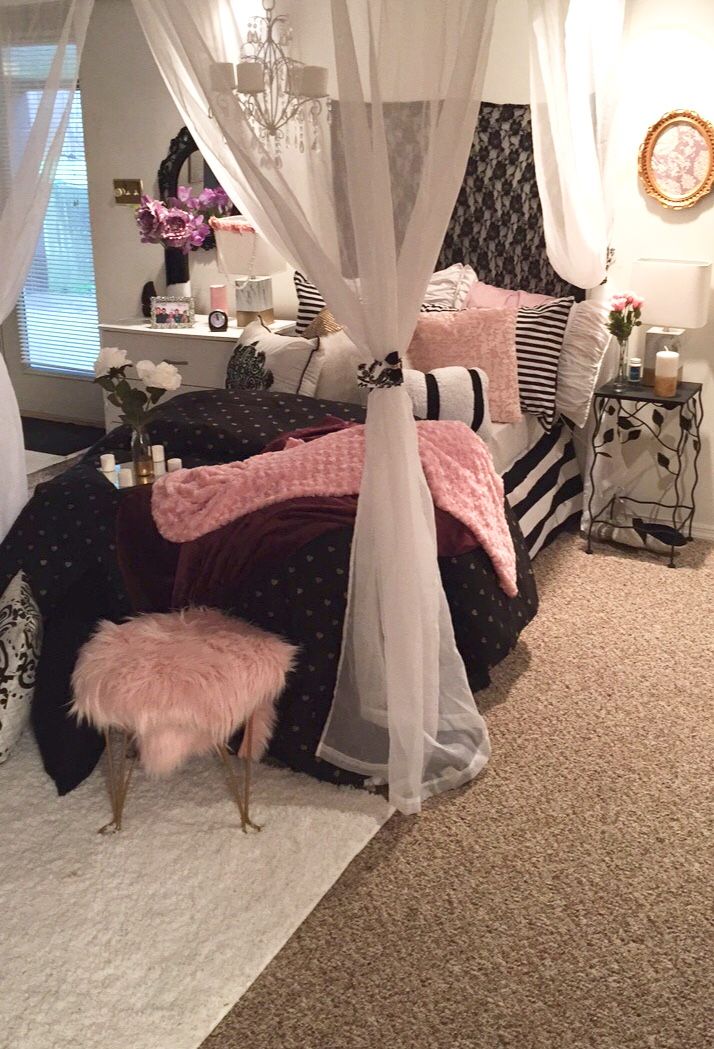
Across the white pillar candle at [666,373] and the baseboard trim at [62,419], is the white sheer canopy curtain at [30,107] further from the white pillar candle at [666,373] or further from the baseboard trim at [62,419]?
the baseboard trim at [62,419]

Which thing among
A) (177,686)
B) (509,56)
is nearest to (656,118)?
(509,56)

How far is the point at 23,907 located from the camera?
90.1 inches

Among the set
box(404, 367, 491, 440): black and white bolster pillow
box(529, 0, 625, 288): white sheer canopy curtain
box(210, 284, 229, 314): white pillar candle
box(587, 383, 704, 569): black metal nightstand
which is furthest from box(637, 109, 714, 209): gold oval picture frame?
box(210, 284, 229, 314): white pillar candle

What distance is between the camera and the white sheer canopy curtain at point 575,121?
144 inches

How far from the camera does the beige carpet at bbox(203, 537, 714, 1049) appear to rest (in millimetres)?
1988

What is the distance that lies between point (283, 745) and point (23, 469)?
1229 mm

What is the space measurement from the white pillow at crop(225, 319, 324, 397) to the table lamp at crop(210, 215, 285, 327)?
0.55 m

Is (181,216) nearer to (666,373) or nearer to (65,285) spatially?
(65,285)

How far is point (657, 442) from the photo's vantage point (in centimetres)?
430

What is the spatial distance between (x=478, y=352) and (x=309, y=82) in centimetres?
179

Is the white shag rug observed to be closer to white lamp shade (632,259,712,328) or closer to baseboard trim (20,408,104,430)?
white lamp shade (632,259,712,328)

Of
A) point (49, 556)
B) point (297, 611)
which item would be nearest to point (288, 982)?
point (297, 611)

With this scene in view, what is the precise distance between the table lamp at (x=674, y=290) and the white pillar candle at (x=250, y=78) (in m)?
2.04

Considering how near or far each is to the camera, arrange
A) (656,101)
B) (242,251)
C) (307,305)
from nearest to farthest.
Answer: (656,101) → (307,305) → (242,251)
